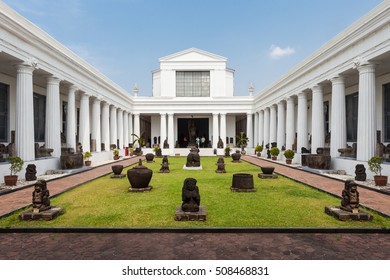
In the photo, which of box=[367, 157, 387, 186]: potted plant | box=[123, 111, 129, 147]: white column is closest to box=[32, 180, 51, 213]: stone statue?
box=[367, 157, 387, 186]: potted plant

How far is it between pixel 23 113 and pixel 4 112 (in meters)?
5.56

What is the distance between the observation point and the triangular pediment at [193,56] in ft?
149

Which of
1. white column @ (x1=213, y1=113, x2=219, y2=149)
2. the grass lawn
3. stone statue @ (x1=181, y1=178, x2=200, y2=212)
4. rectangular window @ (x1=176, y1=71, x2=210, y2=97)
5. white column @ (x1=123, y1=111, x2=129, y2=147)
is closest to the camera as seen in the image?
the grass lawn

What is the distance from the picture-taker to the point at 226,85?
49.5 meters

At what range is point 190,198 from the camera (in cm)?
808

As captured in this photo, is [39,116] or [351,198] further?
[39,116]

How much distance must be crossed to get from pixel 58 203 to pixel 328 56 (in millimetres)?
18396

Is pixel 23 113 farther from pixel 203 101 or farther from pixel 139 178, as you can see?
pixel 203 101

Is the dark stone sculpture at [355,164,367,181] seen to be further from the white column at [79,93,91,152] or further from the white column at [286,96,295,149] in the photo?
the white column at [79,93,91,152]

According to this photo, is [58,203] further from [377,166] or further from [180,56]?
[180,56]

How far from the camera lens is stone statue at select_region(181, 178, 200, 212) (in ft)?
26.0

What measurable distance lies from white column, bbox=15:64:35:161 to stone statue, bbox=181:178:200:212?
1166 cm

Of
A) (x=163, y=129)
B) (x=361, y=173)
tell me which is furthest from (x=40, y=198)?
(x=163, y=129)

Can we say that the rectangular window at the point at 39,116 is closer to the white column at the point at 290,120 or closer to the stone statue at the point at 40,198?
the stone statue at the point at 40,198
